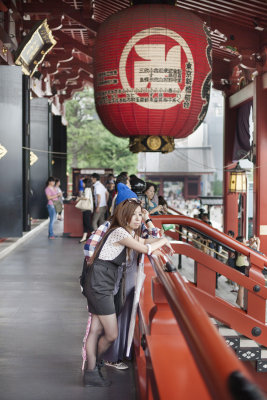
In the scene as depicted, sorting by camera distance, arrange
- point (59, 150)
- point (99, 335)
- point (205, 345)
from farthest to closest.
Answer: point (59, 150) < point (99, 335) < point (205, 345)

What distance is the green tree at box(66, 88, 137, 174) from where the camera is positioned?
29.7 meters

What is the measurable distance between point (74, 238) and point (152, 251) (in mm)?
9019

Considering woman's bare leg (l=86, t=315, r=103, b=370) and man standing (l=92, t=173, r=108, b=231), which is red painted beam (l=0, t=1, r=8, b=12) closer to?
man standing (l=92, t=173, r=108, b=231)

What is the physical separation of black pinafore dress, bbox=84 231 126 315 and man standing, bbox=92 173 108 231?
6.90 metres

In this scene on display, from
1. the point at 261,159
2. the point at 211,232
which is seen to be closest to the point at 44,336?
the point at 211,232

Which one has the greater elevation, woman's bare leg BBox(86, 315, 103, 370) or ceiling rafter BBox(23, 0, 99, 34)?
ceiling rafter BBox(23, 0, 99, 34)

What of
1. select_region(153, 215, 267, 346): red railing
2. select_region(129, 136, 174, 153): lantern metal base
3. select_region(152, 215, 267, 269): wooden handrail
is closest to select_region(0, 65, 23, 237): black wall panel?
select_region(129, 136, 174, 153): lantern metal base

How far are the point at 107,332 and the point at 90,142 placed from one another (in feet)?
89.1

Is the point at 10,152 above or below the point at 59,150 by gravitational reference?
below

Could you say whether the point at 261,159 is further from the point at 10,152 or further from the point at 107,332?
the point at 107,332

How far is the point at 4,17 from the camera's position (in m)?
10.4

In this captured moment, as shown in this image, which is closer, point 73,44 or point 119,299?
point 119,299

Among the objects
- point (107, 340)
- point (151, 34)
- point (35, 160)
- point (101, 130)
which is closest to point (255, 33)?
point (151, 34)

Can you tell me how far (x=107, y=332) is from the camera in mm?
3299
